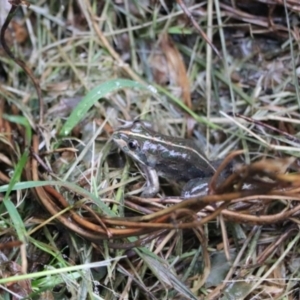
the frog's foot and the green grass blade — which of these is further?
the green grass blade

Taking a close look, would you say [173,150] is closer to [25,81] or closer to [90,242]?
[90,242]

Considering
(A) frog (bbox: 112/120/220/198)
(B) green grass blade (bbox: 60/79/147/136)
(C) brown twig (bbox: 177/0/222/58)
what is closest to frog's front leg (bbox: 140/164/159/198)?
(A) frog (bbox: 112/120/220/198)

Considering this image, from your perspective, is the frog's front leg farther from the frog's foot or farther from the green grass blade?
the green grass blade

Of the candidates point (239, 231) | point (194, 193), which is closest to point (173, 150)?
point (194, 193)

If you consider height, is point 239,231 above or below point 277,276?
above

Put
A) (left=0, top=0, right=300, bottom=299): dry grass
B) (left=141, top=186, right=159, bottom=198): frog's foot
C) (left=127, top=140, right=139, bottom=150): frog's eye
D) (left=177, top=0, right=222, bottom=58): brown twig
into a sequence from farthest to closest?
(left=177, top=0, right=222, bottom=58): brown twig < (left=127, top=140, right=139, bottom=150): frog's eye < (left=141, top=186, right=159, bottom=198): frog's foot < (left=0, top=0, right=300, bottom=299): dry grass

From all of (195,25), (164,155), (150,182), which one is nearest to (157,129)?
(164,155)

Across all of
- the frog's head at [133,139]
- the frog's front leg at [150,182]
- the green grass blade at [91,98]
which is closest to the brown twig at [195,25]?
the green grass blade at [91,98]
